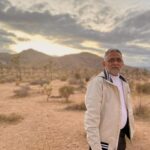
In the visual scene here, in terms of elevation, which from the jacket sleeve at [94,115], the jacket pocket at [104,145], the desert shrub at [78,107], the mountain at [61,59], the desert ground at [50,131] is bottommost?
the desert ground at [50,131]

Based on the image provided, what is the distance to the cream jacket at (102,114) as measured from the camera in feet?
13.9

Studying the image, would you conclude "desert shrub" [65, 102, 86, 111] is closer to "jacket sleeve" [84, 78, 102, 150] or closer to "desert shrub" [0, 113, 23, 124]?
"desert shrub" [0, 113, 23, 124]

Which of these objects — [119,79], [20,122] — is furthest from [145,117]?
[119,79]

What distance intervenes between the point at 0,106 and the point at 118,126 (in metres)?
14.5

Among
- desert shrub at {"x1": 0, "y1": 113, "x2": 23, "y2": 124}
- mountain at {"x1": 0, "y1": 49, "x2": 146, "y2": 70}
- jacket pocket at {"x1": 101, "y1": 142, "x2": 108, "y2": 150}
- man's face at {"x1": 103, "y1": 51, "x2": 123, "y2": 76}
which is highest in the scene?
mountain at {"x1": 0, "y1": 49, "x2": 146, "y2": 70}

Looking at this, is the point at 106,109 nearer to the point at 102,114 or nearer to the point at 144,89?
the point at 102,114

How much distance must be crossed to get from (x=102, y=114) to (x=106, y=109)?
7cm

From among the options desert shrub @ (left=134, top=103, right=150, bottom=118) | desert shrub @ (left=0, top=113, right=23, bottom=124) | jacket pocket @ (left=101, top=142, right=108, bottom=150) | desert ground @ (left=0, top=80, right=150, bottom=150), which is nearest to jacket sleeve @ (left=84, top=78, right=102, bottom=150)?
jacket pocket @ (left=101, top=142, right=108, bottom=150)

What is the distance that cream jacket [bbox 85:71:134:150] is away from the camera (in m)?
4.24

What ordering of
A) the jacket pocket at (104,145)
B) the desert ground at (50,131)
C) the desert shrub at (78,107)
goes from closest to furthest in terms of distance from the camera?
the jacket pocket at (104,145) → the desert ground at (50,131) → the desert shrub at (78,107)

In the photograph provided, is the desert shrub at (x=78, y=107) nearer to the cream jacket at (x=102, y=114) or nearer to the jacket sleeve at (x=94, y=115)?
the cream jacket at (x=102, y=114)

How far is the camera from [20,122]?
1362cm

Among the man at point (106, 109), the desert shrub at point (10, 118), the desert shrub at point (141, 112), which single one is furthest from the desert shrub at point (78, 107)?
the man at point (106, 109)

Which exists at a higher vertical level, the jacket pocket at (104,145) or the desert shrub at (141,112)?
the jacket pocket at (104,145)
